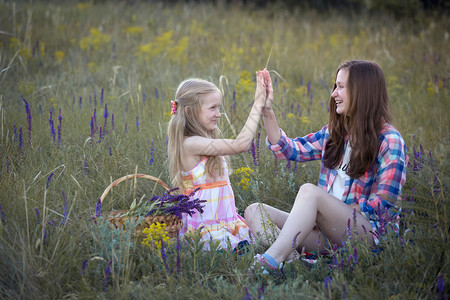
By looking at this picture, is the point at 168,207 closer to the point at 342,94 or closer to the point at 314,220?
the point at 314,220

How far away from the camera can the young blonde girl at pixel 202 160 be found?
2930 millimetres

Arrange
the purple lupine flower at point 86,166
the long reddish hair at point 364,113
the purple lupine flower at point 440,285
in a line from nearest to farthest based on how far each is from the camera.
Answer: the purple lupine flower at point 440,285, the long reddish hair at point 364,113, the purple lupine flower at point 86,166

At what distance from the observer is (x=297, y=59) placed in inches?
268

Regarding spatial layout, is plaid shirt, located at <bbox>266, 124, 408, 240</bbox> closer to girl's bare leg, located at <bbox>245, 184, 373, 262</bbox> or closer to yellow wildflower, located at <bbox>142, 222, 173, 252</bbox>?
girl's bare leg, located at <bbox>245, 184, 373, 262</bbox>

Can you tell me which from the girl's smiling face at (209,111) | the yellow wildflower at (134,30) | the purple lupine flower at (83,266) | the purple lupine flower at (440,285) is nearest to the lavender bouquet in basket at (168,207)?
the purple lupine flower at (83,266)

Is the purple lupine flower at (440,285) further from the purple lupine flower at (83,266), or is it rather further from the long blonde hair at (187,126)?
the purple lupine flower at (83,266)

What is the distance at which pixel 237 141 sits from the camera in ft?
9.24

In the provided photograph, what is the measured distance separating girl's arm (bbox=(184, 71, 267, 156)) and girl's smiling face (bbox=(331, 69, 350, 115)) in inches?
19.2

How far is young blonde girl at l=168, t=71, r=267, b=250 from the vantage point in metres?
2.93

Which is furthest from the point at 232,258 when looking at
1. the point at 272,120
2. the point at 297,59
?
the point at 297,59

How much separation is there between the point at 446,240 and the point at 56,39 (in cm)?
673

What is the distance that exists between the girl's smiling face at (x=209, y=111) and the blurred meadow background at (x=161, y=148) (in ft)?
1.41

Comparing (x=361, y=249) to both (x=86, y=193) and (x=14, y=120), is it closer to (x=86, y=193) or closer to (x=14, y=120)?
(x=86, y=193)

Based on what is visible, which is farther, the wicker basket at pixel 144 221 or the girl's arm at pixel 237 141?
the girl's arm at pixel 237 141
